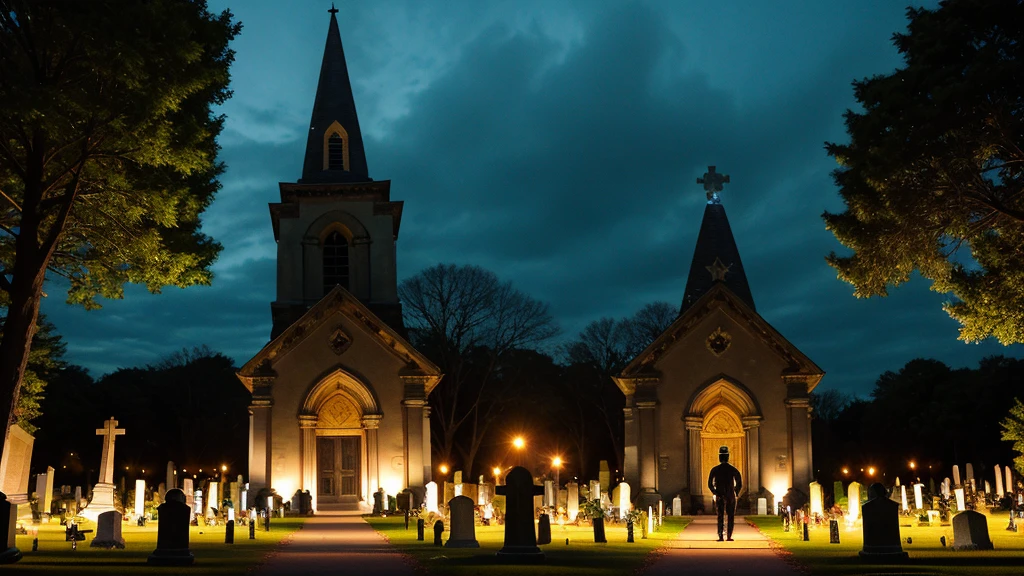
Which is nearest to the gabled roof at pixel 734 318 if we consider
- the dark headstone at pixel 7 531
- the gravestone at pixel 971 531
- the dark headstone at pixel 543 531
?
the dark headstone at pixel 543 531

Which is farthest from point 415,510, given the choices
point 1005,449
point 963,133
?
point 1005,449

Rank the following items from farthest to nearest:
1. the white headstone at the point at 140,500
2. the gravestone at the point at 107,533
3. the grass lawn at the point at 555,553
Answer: the white headstone at the point at 140,500, the gravestone at the point at 107,533, the grass lawn at the point at 555,553

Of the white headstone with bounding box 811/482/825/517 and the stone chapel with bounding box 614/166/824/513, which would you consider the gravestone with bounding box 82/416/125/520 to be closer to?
the stone chapel with bounding box 614/166/824/513

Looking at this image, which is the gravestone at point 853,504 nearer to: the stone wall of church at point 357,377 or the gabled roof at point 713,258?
the gabled roof at point 713,258

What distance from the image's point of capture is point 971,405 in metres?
66.5

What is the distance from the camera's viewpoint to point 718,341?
125 ft

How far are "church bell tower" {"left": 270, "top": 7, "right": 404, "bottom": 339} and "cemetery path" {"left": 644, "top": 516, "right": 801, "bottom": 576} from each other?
20.5 metres

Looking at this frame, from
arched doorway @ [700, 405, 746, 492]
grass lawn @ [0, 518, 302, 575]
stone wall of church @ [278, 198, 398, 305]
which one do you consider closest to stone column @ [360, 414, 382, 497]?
stone wall of church @ [278, 198, 398, 305]

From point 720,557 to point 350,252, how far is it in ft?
90.4

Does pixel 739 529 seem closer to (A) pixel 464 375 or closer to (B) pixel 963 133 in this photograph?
(B) pixel 963 133

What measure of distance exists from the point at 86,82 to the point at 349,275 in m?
24.2

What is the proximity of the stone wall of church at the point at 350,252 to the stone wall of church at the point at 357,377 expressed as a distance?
5356mm

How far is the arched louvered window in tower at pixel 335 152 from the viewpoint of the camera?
4556cm

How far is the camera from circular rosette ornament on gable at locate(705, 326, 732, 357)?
3819cm
